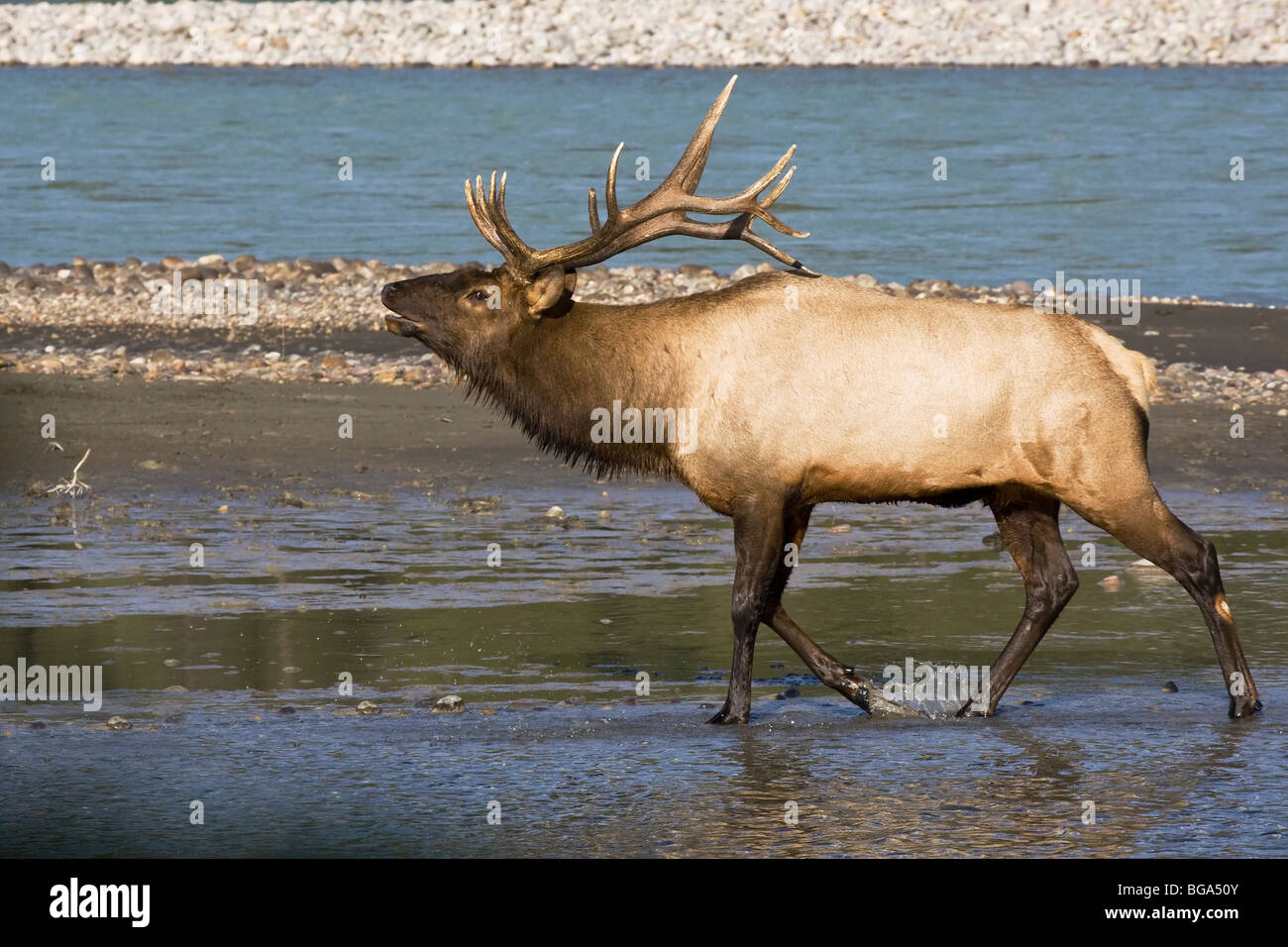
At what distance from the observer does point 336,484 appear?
45.2 feet

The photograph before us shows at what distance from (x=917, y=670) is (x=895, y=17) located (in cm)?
6265

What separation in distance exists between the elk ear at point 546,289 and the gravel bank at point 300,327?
24.4 feet

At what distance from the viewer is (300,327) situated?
20203mm

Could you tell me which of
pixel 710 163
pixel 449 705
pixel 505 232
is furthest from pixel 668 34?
pixel 449 705

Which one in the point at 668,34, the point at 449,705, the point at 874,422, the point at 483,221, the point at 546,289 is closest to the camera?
the point at 449,705

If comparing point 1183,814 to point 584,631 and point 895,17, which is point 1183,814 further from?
point 895,17

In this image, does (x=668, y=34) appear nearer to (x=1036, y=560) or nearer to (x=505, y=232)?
(x=505, y=232)

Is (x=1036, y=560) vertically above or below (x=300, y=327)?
below

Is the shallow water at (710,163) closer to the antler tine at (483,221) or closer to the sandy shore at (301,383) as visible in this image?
the sandy shore at (301,383)

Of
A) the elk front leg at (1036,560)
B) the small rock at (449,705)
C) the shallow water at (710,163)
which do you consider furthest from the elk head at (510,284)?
the shallow water at (710,163)

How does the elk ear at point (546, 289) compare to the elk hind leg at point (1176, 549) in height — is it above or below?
above

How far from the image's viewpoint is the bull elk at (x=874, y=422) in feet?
29.3

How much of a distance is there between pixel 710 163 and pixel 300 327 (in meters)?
17.8

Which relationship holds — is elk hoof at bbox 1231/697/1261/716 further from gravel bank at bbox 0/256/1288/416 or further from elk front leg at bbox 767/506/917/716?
gravel bank at bbox 0/256/1288/416
